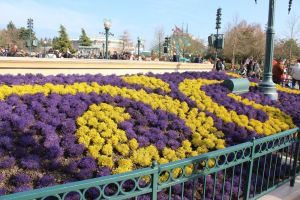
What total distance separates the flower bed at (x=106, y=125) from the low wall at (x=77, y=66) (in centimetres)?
62

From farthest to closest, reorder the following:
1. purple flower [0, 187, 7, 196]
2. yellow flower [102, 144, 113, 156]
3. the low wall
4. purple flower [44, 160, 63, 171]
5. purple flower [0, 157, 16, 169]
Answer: the low wall → yellow flower [102, 144, 113, 156] → purple flower [44, 160, 63, 171] → purple flower [0, 157, 16, 169] → purple flower [0, 187, 7, 196]

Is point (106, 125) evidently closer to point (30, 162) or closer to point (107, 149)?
point (107, 149)

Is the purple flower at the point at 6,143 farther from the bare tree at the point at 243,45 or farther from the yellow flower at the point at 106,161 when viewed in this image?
the bare tree at the point at 243,45

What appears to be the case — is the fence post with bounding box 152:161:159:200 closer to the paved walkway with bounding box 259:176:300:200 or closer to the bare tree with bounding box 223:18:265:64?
the paved walkway with bounding box 259:176:300:200

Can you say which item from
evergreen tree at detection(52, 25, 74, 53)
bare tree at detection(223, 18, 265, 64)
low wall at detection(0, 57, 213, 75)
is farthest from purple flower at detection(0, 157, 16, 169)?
evergreen tree at detection(52, 25, 74, 53)

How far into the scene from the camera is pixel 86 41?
295ft

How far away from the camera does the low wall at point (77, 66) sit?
27.5 feet

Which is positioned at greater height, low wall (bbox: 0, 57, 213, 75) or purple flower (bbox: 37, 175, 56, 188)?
low wall (bbox: 0, 57, 213, 75)

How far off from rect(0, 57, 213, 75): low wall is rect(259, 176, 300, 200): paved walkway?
6.35 metres

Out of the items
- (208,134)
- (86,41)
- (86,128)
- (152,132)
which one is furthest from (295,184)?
(86,41)

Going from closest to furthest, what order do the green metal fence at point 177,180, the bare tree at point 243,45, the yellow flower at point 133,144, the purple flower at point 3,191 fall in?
1. the green metal fence at point 177,180
2. the purple flower at point 3,191
3. the yellow flower at point 133,144
4. the bare tree at point 243,45

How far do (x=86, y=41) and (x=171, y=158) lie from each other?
288ft

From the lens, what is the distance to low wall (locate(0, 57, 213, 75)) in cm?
838

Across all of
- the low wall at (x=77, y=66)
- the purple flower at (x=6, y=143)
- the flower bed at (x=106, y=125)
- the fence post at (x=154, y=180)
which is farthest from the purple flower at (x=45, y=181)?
the low wall at (x=77, y=66)
